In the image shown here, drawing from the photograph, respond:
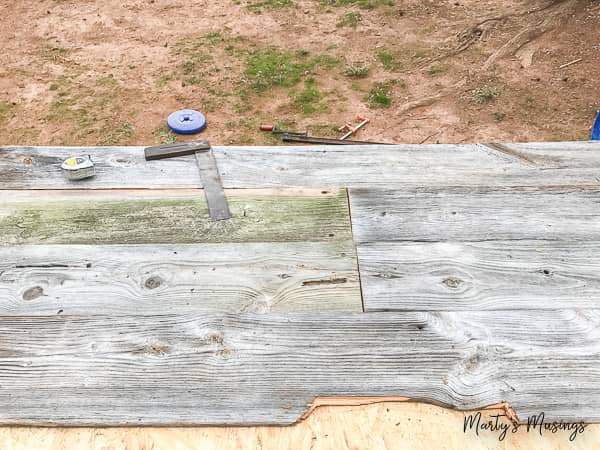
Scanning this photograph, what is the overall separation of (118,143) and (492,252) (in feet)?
14.5

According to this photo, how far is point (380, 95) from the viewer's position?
5.78 m

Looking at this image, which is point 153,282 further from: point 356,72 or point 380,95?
point 356,72

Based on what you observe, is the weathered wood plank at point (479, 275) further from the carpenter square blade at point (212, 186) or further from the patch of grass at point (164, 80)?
the patch of grass at point (164, 80)

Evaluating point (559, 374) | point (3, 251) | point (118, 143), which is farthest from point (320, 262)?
point (118, 143)

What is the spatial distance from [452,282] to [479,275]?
86mm

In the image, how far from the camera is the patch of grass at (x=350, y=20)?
728 cm

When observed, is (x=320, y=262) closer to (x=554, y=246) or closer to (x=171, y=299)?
(x=171, y=299)

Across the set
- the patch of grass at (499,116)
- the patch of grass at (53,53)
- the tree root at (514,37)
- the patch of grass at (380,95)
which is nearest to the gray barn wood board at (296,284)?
the patch of grass at (499,116)

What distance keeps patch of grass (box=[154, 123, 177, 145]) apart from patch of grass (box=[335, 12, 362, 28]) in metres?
3.50

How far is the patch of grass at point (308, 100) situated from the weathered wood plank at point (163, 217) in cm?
399

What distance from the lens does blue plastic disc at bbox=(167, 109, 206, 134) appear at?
5.11 meters

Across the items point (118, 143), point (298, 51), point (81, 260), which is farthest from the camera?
point (298, 51)

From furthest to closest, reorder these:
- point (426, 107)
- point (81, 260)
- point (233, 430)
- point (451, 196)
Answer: point (426, 107) → point (451, 196) → point (81, 260) → point (233, 430)

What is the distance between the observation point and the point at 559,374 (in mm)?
1154
